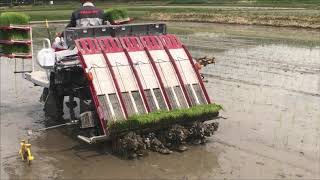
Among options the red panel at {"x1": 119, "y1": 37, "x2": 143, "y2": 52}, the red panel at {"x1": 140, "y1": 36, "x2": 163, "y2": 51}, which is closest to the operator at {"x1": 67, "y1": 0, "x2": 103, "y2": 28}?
the red panel at {"x1": 119, "y1": 37, "x2": 143, "y2": 52}

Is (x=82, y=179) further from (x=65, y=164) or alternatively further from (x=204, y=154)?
(x=204, y=154)

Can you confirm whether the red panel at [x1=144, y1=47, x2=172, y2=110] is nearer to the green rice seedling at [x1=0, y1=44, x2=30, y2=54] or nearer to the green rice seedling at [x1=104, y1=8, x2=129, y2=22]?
the green rice seedling at [x1=104, y1=8, x2=129, y2=22]

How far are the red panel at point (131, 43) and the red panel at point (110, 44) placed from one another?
0.09 m

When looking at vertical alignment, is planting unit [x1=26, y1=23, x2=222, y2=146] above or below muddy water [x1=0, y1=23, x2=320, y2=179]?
above

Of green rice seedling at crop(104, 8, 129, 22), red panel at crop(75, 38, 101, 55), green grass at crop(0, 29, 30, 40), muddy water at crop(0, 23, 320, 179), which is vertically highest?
green rice seedling at crop(104, 8, 129, 22)

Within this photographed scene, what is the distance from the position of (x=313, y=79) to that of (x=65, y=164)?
321 inches

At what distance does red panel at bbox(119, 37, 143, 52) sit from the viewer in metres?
8.80

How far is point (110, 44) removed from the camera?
344 inches

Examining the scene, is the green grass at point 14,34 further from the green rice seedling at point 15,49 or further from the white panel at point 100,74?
the white panel at point 100,74

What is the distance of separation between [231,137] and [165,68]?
5.53 ft

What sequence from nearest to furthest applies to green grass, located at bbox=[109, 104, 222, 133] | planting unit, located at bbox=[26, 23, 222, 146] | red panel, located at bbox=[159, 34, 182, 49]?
green grass, located at bbox=[109, 104, 222, 133] → planting unit, located at bbox=[26, 23, 222, 146] → red panel, located at bbox=[159, 34, 182, 49]

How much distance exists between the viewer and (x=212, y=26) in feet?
102

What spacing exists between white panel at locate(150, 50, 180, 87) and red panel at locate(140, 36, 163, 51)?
10 centimetres

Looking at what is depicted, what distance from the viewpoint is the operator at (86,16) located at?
31.4 ft
